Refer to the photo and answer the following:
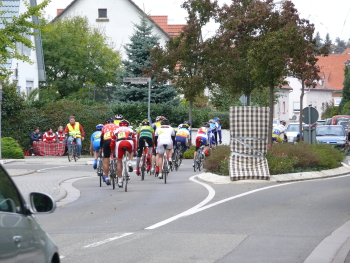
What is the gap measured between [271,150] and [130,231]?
11806 millimetres

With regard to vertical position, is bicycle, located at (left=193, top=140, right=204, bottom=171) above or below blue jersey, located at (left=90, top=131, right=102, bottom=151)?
below

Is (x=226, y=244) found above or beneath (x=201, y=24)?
beneath

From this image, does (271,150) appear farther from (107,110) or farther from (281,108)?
(281,108)

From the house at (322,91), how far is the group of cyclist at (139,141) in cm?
6284

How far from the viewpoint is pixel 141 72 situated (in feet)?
136

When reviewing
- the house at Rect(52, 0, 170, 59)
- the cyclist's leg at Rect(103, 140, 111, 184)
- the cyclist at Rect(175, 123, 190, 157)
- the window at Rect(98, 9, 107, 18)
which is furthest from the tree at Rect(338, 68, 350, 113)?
the cyclist's leg at Rect(103, 140, 111, 184)

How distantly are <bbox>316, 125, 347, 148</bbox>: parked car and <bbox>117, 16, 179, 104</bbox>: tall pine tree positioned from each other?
8573 millimetres

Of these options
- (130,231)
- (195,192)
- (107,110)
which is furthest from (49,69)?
(130,231)

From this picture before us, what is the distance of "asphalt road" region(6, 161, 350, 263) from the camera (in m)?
8.18

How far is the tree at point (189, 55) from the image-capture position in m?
35.3

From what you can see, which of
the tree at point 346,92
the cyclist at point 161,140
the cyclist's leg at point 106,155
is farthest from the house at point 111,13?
the cyclist's leg at point 106,155

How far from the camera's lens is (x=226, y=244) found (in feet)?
28.9

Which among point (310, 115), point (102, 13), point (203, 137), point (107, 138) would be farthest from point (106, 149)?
point (102, 13)

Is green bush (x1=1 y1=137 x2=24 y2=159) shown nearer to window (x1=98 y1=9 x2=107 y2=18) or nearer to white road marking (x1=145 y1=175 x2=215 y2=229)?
white road marking (x1=145 y1=175 x2=215 y2=229)
